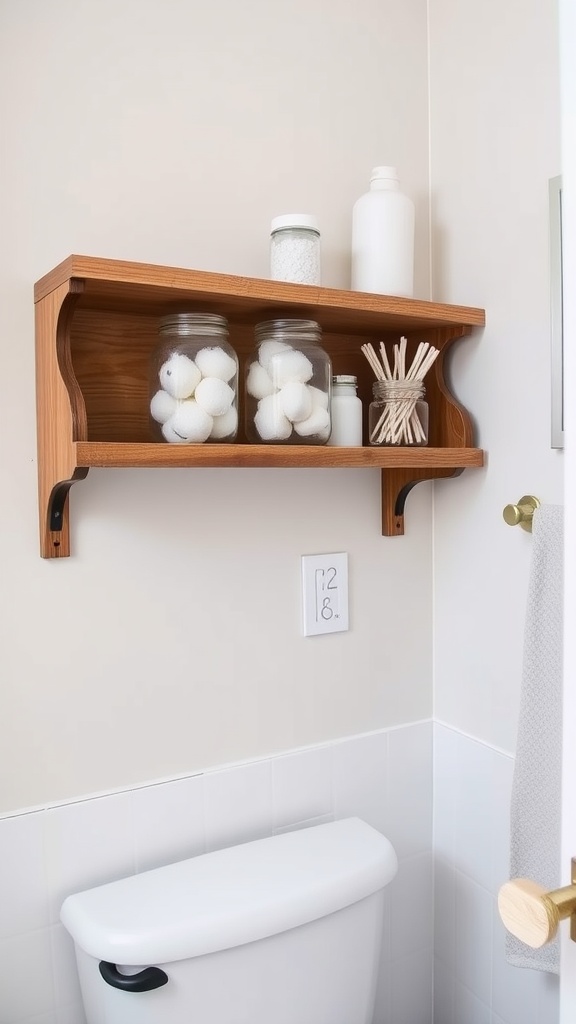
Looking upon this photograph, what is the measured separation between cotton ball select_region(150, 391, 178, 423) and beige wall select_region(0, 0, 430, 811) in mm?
138

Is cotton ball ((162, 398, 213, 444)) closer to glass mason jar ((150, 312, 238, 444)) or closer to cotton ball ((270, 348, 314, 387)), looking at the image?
glass mason jar ((150, 312, 238, 444))

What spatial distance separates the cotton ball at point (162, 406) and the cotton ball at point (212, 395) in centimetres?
3

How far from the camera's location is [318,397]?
1019 mm

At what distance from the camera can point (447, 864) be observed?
134 cm

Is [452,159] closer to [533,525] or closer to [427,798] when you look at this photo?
[533,525]

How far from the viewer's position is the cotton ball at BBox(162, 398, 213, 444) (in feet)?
3.04

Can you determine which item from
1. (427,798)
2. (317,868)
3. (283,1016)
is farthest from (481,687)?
(283,1016)

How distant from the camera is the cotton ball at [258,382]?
3.29 feet

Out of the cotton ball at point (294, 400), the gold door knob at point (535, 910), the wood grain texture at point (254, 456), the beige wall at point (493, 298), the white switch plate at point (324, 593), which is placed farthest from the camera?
the white switch plate at point (324, 593)

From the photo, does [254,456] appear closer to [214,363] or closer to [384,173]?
[214,363]

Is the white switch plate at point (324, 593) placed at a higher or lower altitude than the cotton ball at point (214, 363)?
lower

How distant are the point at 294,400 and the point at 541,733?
54 centimetres

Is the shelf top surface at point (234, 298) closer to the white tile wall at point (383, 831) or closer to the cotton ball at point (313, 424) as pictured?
the cotton ball at point (313, 424)

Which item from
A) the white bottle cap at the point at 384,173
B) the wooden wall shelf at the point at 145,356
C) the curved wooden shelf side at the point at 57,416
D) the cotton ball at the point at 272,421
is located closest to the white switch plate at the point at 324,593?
the wooden wall shelf at the point at 145,356
